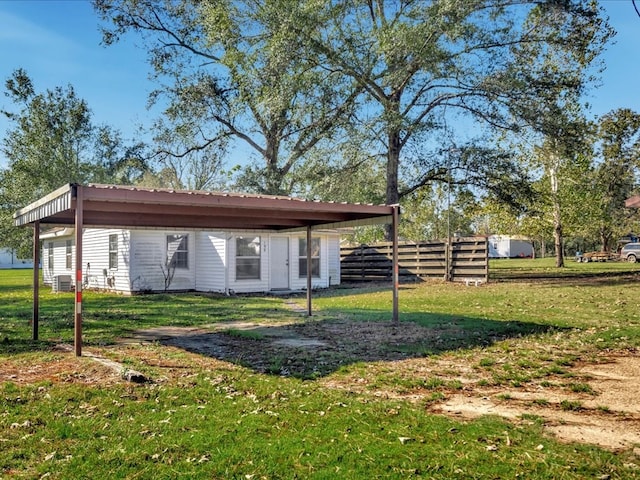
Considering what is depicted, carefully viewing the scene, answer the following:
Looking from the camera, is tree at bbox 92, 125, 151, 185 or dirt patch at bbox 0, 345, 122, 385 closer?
dirt patch at bbox 0, 345, 122, 385

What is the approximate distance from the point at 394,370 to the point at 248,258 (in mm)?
12504

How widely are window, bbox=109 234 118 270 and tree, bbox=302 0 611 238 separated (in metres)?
10.5

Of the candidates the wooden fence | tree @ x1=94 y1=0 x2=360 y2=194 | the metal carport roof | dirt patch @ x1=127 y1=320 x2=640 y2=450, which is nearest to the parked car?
the wooden fence

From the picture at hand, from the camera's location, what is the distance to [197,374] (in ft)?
19.6

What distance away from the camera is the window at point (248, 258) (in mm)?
17984

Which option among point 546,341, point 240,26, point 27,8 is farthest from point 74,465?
point 240,26

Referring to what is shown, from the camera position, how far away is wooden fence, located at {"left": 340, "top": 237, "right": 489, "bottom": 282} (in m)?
19.8

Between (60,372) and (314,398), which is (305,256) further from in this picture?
(314,398)

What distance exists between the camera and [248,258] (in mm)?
18109

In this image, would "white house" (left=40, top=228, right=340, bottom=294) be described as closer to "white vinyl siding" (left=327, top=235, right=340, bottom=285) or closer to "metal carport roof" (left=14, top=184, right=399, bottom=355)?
"white vinyl siding" (left=327, top=235, right=340, bottom=285)

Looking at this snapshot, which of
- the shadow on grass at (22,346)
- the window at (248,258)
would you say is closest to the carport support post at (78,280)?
the shadow on grass at (22,346)

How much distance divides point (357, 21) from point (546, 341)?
684 inches

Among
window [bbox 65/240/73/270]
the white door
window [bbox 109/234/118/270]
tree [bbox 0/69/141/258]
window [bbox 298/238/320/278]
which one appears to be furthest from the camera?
tree [bbox 0/69/141/258]

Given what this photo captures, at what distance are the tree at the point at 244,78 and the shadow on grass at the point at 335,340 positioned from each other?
1109cm
